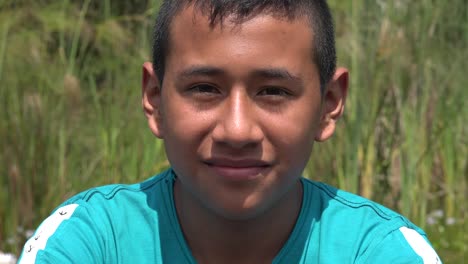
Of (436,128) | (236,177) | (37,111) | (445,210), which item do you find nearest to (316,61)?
(236,177)

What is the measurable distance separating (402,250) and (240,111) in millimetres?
513

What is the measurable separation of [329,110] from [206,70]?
486 millimetres

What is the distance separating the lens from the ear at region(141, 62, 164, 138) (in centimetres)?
256

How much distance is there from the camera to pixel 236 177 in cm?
220

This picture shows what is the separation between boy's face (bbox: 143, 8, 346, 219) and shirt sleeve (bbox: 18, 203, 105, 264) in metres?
0.26

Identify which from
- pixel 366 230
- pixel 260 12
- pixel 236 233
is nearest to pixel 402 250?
pixel 366 230

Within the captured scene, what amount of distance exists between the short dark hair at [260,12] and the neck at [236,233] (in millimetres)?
336

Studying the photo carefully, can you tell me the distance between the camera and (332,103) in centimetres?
260

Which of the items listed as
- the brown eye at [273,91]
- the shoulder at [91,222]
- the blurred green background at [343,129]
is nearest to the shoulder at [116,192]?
the shoulder at [91,222]

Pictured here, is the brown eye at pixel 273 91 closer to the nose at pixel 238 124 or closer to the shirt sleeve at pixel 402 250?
the nose at pixel 238 124

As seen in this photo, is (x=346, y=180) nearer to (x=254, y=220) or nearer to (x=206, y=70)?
(x=254, y=220)

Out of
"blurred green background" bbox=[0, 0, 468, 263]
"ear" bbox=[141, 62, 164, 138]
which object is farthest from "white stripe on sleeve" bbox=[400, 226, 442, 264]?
"blurred green background" bbox=[0, 0, 468, 263]

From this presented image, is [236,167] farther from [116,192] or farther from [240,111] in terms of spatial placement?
[116,192]

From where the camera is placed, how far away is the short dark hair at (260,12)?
2.24m
